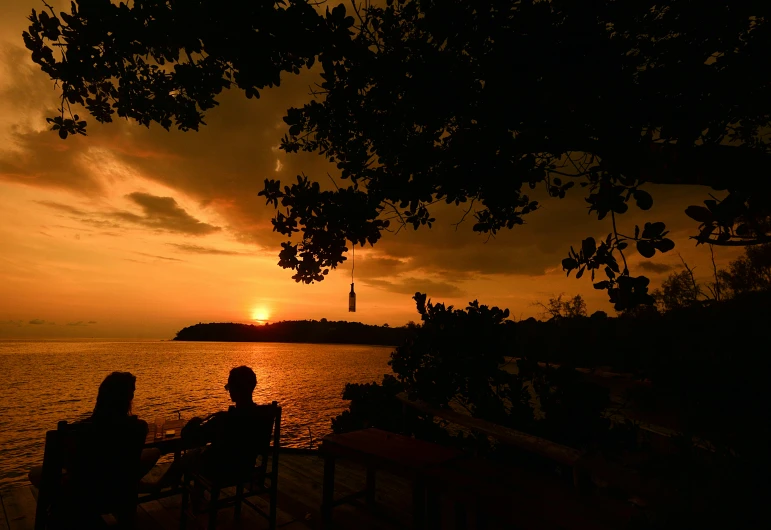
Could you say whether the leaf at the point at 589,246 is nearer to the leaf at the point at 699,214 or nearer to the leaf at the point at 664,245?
the leaf at the point at 664,245

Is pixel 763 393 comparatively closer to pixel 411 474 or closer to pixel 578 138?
pixel 578 138

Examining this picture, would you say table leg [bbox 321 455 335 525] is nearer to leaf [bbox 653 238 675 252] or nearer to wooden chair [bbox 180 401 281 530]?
wooden chair [bbox 180 401 281 530]

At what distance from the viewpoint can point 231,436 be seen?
3.50m

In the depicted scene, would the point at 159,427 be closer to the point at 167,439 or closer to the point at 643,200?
the point at 167,439

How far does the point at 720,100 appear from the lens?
2.11 meters

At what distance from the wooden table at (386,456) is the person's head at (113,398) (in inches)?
75.9

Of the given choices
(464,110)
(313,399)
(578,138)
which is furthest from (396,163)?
(313,399)

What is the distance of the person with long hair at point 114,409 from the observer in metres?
3.00

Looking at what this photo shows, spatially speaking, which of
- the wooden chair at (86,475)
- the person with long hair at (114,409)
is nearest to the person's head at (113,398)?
the person with long hair at (114,409)

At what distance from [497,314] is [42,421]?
107ft

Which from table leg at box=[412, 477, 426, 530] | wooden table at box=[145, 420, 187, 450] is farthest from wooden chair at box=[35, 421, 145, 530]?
table leg at box=[412, 477, 426, 530]

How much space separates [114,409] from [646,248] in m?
4.25

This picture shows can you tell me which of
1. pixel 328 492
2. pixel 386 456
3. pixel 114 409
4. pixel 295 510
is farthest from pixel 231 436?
pixel 386 456

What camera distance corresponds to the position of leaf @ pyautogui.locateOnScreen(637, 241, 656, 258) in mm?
1994
